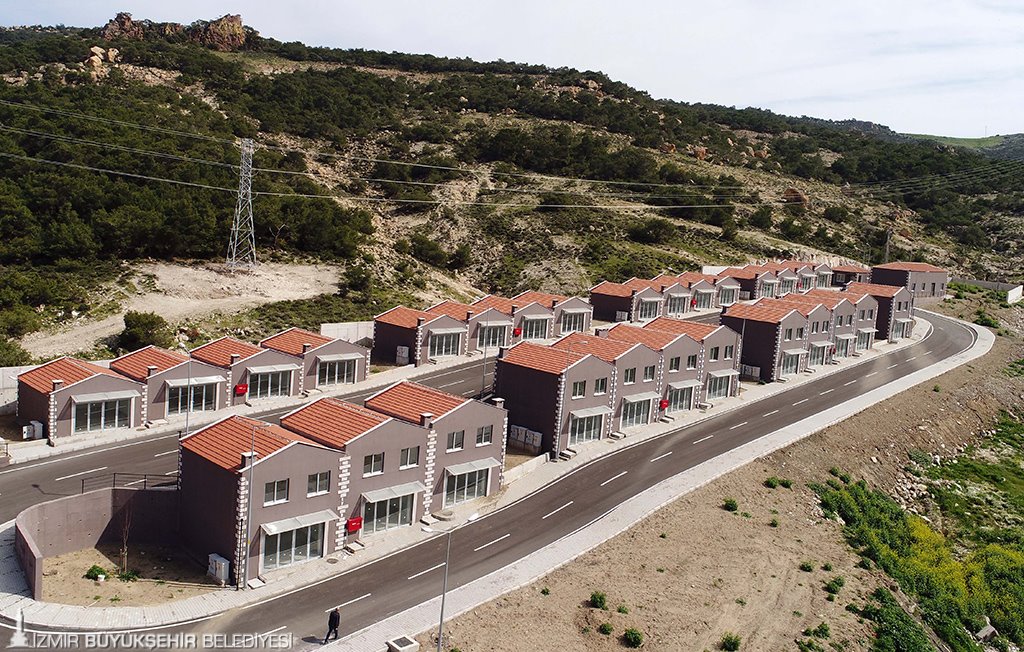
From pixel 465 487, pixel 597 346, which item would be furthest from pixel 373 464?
pixel 597 346

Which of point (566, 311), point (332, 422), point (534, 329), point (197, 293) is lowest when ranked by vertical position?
point (534, 329)

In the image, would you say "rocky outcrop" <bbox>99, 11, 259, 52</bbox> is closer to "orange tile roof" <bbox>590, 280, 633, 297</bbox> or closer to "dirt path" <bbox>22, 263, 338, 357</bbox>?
"dirt path" <bbox>22, 263, 338, 357</bbox>

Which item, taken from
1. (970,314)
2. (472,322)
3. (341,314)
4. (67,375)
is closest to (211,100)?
(341,314)

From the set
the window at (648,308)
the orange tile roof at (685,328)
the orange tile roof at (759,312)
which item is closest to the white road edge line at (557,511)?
the orange tile roof at (685,328)

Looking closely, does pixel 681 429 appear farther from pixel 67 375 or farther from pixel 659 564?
pixel 67 375

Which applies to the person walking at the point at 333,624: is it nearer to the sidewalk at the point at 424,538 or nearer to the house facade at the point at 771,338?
the sidewalk at the point at 424,538

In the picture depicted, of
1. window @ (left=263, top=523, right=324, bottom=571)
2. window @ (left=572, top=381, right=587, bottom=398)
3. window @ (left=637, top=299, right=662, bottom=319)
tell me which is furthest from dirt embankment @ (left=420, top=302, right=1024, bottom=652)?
window @ (left=637, top=299, right=662, bottom=319)

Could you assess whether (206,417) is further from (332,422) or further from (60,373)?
(332,422)
